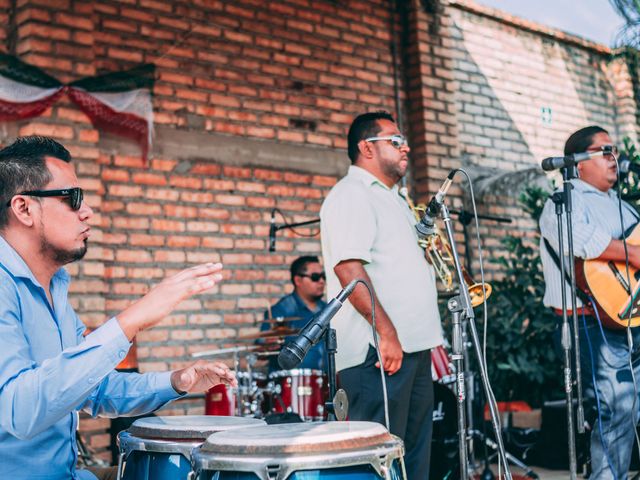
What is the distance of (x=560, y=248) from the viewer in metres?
3.53

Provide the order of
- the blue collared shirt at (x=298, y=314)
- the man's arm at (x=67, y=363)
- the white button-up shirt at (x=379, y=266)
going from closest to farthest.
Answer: the man's arm at (x=67, y=363) → the white button-up shirt at (x=379, y=266) → the blue collared shirt at (x=298, y=314)

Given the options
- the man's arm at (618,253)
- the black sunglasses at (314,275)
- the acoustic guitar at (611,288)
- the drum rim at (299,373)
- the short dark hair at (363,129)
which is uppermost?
the short dark hair at (363,129)

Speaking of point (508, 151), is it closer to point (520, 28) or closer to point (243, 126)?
point (520, 28)

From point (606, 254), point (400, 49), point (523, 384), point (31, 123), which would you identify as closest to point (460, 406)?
point (606, 254)

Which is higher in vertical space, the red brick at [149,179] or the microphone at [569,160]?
the red brick at [149,179]

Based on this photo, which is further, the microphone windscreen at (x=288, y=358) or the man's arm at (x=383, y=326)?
the man's arm at (x=383, y=326)

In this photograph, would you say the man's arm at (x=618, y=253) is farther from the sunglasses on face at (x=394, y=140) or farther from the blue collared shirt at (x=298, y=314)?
the blue collared shirt at (x=298, y=314)

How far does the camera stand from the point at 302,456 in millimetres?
1892

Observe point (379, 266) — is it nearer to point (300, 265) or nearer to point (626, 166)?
point (626, 166)

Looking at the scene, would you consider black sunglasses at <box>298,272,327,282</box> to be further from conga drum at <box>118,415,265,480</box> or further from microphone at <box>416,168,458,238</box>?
conga drum at <box>118,415,265,480</box>

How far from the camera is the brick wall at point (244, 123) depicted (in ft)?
16.8

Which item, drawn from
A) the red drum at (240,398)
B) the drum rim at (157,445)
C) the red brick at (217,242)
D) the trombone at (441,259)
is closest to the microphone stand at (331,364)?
the drum rim at (157,445)

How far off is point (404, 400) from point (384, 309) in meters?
0.38

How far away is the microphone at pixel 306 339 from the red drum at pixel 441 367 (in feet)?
Answer: 7.08
